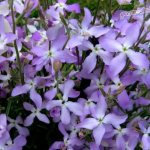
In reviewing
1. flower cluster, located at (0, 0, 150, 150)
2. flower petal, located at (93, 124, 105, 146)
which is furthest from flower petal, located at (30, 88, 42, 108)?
flower petal, located at (93, 124, 105, 146)

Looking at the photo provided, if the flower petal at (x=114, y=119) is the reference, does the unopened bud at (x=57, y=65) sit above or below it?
above

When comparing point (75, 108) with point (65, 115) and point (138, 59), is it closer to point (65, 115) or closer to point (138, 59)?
point (65, 115)

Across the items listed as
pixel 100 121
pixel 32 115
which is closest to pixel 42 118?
pixel 32 115

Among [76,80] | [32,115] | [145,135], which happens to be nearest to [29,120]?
[32,115]

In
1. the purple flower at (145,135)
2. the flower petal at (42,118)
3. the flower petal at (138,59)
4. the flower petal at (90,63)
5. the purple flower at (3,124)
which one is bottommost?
the purple flower at (145,135)

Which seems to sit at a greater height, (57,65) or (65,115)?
(57,65)

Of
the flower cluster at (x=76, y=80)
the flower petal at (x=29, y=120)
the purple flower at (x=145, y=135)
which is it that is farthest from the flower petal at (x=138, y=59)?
the flower petal at (x=29, y=120)

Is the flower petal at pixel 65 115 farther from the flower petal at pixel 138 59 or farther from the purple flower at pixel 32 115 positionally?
the flower petal at pixel 138 59

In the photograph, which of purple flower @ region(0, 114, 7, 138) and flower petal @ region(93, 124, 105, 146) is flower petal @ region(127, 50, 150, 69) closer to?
flower petal @ region(93, 124, 105, 146)
